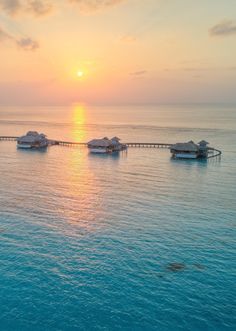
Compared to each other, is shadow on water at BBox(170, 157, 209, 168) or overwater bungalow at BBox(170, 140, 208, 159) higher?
overwater bungalow at BBox(170, 140, 208, 159)

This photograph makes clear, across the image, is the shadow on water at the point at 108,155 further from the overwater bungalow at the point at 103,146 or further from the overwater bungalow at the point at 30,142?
the overwater bungalow at the point at 30,142

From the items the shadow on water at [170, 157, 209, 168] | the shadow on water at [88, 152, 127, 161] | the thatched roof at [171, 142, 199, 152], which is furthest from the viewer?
the shadow on water at [88, 152, 127, 161]

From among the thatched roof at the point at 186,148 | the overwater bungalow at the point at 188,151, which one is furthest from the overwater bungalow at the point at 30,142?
the thatched roof at the point at 186,148

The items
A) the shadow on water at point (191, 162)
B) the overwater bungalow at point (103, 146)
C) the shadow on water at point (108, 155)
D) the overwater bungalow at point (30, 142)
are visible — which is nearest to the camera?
the shadow on water at point (191, 162)

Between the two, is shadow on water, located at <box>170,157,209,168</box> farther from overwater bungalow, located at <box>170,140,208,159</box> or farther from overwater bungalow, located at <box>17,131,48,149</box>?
overwater bungalow, located at <box>17,131,48,149</box>

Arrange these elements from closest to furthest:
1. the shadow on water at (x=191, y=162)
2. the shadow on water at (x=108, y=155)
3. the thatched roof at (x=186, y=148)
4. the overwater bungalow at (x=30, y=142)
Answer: the shadow on water at (x=191, y=162) → the thatched roof at (x=186, y=148) → the shadow on water at (x=108, y=155) → the overwater bungalow at (x=30, y=142)

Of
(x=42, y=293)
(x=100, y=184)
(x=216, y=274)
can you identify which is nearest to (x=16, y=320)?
(x=42, y=293)

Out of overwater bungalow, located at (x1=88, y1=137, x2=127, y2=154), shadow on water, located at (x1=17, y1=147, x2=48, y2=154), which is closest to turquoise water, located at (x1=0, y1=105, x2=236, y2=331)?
overwater bungalow, located at (x1=88, y1=137, x2=127, y2=154)

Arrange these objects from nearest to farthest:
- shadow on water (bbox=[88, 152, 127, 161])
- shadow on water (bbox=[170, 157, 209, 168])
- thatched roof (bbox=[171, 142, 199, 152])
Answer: shadow on water (bbox=[170, 157, 209, 168]), thatched roof (bbox=[171, 142, 199, 152]), shadow on water (bbox=[88, 152, 127, 161])
